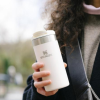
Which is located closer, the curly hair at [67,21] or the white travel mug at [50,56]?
the white travel mug at [50,56]

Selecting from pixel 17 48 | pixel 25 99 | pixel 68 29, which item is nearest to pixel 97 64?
pixel 68 29

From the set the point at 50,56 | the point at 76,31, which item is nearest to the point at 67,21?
the point at 76,31

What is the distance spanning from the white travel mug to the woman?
0.57ft

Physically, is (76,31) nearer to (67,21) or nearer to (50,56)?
(67,21)

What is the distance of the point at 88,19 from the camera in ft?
4.98

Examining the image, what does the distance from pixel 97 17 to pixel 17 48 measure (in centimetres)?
2270

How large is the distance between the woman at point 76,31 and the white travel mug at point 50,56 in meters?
0.18

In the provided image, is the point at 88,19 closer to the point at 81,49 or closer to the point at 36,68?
the point at 81,49

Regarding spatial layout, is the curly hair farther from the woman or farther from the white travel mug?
the white travel mug

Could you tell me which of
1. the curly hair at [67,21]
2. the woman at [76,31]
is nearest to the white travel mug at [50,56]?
the woman at [76,31]

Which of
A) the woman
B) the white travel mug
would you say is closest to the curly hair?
the woman

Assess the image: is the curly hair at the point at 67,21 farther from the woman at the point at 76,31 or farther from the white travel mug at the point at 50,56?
the white travel mug at the point at 50,56

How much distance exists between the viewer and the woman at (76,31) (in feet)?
4.46

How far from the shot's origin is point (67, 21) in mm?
1525
